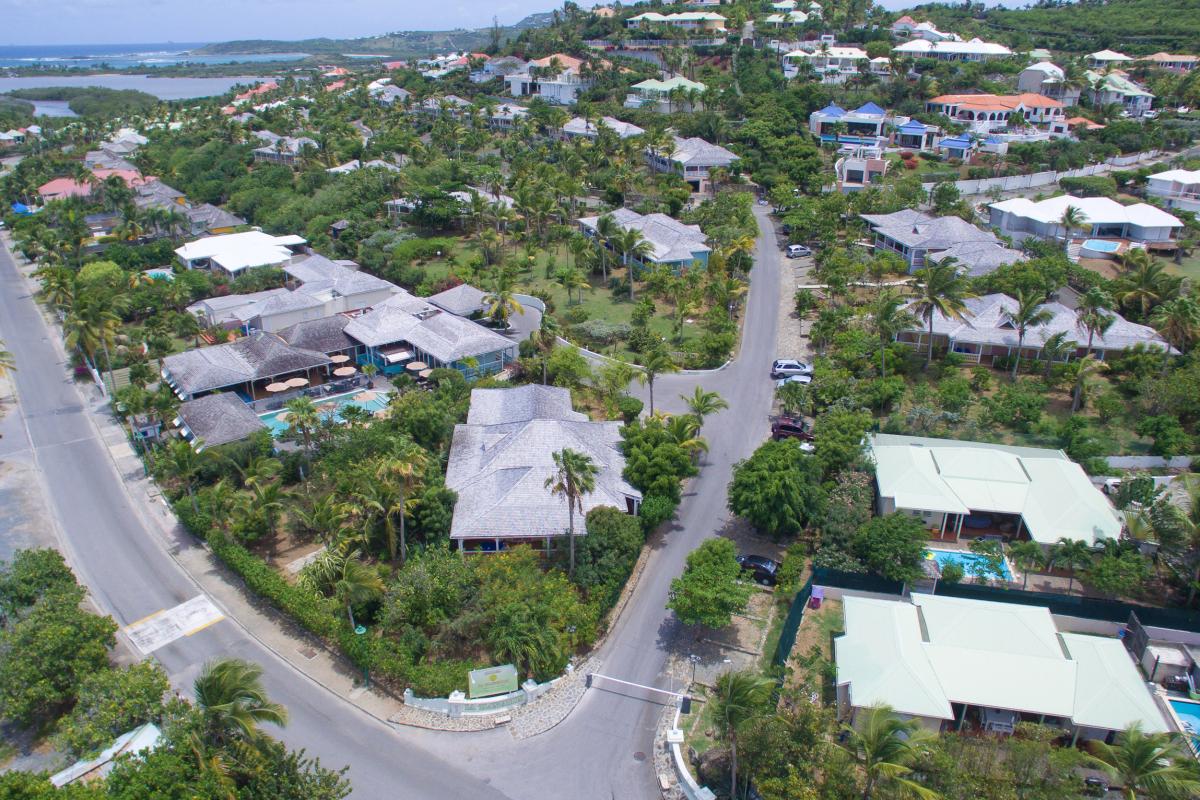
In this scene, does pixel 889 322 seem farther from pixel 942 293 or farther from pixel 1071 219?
pixel 1071 219

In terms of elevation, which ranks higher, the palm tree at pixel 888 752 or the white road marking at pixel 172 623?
the palm tree at pixel 888 752

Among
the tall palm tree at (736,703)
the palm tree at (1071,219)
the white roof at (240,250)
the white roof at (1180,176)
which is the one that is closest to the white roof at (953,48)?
the white roof at (1180,176)

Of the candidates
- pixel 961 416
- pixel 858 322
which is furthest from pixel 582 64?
pixel 961 416

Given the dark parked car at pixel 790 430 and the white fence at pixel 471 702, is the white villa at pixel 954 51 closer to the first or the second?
the dark parked car at pixel 790 430

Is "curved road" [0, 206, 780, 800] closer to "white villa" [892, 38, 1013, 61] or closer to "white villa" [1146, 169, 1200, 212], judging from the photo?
"white villa" [1146, 169, 1200, 212]

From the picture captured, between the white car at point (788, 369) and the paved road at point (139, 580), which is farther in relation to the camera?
the white car at point (788, 369)
